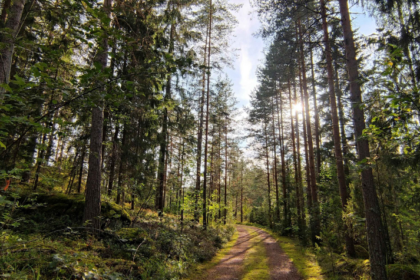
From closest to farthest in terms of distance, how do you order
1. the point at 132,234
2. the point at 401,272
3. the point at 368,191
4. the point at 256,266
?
the point at 401,272 < the point at 368,191 < the point at 132,234 < the point at 256,266

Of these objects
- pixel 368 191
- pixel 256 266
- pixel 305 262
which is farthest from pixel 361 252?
pixel 368 191

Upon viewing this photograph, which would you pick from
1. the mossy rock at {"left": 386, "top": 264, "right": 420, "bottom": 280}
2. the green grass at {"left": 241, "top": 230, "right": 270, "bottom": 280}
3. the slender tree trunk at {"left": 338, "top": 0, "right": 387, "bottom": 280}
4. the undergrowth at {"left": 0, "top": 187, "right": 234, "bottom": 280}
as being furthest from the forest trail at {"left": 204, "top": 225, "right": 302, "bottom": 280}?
the slender tree trunk at {"left": 338, "top": 0, "right": 387, "bottom": 280}

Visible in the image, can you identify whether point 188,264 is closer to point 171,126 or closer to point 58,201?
point 58,201

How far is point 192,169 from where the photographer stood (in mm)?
13820

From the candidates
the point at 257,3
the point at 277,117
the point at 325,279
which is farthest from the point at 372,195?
the point at 277,117

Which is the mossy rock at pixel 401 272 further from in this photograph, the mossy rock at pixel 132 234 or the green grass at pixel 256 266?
the mossy rock at pixel 132 234

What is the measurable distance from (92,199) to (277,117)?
59.7ft

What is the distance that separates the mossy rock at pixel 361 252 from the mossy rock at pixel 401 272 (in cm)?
282

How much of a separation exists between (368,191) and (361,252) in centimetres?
464

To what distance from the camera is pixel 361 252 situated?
823 centimetres

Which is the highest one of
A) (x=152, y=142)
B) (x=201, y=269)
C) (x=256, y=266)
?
(x=152, y=142)

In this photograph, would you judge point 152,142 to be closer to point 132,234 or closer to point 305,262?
point 132,234

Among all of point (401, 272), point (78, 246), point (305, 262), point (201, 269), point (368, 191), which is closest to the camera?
point (78, 246)

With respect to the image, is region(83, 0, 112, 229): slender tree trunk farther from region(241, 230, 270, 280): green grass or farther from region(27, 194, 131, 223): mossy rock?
region(241, 230, 270, 280): green grass
